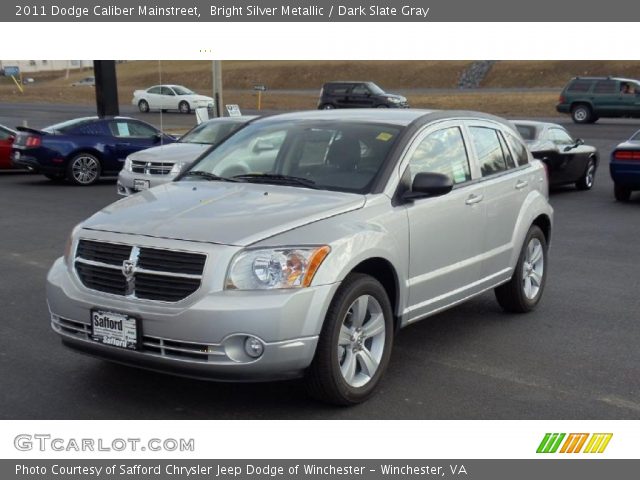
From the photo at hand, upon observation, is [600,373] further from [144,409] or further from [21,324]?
[21,324]

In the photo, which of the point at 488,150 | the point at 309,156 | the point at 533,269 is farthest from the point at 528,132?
the point at 309,156

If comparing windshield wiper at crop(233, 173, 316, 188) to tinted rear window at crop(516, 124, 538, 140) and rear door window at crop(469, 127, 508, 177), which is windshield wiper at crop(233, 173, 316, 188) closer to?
rear door window at crop(469, 127, 508, 177)

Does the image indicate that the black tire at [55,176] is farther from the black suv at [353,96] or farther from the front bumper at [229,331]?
the black suv at [353,96]

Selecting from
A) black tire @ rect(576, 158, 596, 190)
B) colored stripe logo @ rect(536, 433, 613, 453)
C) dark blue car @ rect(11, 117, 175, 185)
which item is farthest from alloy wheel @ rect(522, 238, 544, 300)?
dark blue car @ rect(11, 117, 175, 185)

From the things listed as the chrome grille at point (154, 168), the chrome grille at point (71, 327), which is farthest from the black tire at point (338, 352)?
the chrome grille at point (154, 168)

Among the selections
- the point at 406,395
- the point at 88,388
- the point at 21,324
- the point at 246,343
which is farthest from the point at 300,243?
the point at 21,324

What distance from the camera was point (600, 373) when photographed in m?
5.98

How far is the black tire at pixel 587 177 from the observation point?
17625 millimetres

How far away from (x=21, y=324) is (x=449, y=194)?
11.8 ft

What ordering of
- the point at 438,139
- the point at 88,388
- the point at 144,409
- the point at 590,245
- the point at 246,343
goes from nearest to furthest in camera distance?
the point at 246,343 < the point at 144,409 < the point at 88,388 < the point at 438,139 < the point at 590,245

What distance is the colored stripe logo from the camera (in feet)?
15.5

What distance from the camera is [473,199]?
6594mm

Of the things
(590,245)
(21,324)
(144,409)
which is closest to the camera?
(144,409)

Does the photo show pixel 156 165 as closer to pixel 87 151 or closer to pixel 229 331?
pixel 87 151
